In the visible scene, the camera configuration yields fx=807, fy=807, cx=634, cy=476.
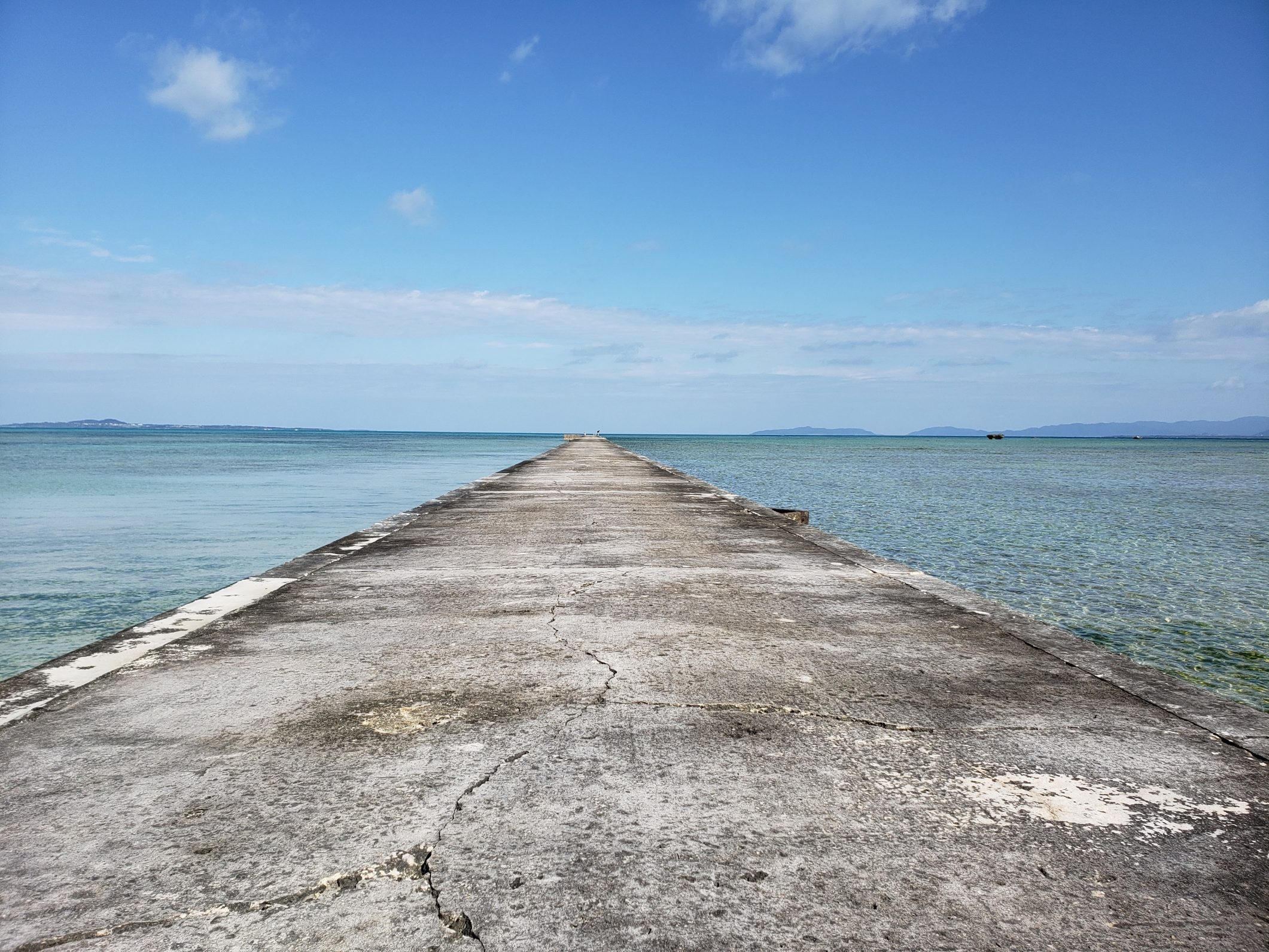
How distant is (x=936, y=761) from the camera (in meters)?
2.35

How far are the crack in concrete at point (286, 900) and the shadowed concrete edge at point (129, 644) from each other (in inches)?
53.9

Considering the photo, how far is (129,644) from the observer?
3.51 meters

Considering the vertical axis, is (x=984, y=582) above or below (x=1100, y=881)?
below

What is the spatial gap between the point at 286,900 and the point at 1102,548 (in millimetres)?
11643

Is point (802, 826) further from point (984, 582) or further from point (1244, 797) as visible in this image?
point (984, 582)

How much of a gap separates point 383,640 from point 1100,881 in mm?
2879

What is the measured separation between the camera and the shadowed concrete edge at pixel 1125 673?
2631 mm

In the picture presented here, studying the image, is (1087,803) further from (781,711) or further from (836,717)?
Result: (781,711)

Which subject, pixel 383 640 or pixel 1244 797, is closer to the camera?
pixel 1244 797

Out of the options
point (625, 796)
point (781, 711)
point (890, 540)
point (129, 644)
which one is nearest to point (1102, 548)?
point (890, 540)

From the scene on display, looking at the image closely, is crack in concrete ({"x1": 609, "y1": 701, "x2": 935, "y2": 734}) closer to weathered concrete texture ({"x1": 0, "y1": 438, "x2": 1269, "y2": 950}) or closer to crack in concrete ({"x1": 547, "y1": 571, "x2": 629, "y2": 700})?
weathered concrete texture ({"x1": 0, "y1": 438, "x2": 1269, "y2": 950})

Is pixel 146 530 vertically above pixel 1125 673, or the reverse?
pixel 1125 673

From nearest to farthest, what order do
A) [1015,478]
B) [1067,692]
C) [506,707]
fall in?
[506,707] → [1067,692] → [1015,478]

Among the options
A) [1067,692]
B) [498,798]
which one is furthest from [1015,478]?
[498,798]
